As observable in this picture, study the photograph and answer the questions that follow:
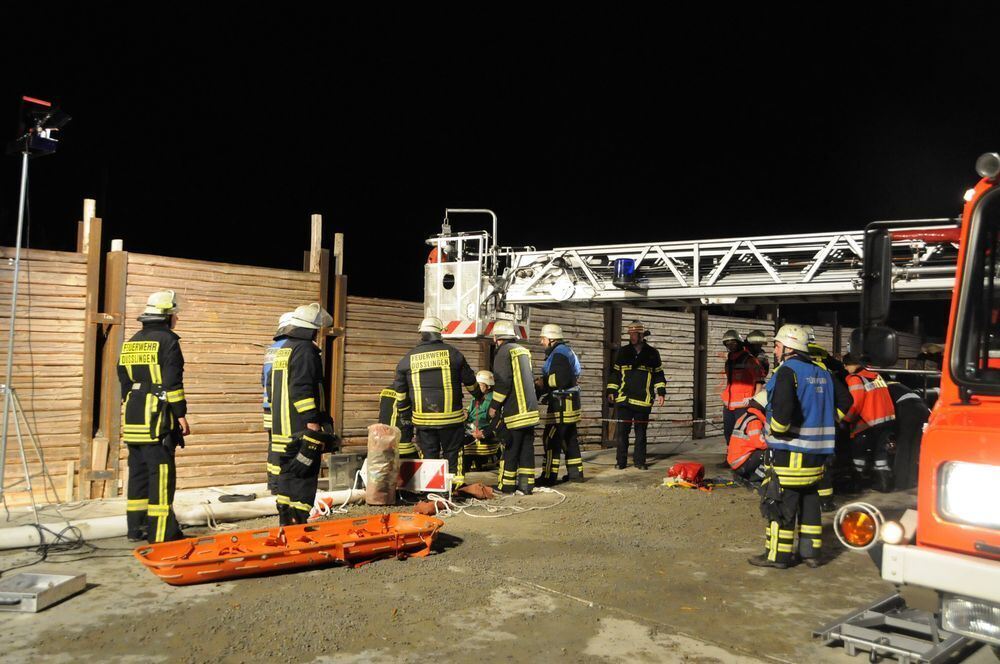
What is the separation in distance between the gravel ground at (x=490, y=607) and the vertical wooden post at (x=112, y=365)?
1691 mm

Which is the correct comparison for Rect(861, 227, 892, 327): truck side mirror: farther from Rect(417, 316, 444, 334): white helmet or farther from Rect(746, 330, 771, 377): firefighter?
Rect(746, 330, 771, 377): firefighter

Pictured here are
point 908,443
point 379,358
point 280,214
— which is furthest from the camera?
point 280,214

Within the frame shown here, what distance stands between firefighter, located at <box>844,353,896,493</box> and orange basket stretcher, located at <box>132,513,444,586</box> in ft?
18.2

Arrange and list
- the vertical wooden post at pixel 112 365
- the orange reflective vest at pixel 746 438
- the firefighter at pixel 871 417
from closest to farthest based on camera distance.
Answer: the vertical wooden post at pixel 112 365 < the orange reflective vest at pixel 746 438 < the firefighter at pixel 871 417

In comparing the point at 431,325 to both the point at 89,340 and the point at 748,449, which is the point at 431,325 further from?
the point at 748,449

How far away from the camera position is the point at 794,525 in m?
6.14

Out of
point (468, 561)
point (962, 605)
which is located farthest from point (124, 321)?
point (962, 605)

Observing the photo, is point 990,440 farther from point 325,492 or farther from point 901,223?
point 325,492

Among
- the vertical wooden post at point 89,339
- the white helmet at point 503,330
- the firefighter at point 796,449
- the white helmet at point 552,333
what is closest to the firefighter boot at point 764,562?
the firefighter at point 796,449

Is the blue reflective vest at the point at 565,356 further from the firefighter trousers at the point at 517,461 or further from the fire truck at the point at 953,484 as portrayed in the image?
the fire truck at the point at 953,484

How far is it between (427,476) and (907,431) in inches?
234

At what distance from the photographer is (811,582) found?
574 centimetres

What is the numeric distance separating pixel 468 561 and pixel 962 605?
370 cm

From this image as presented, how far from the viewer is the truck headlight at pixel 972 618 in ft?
10.2
